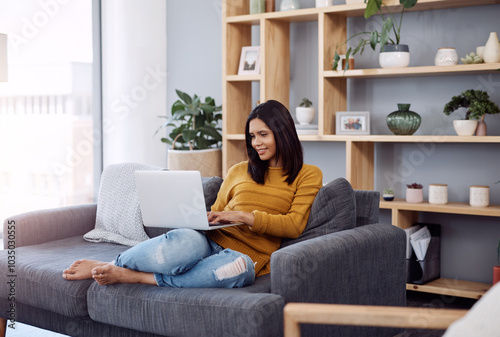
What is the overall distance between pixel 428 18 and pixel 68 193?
9.02 ft

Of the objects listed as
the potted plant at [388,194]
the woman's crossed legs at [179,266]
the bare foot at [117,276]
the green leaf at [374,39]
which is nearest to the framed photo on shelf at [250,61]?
the green leaf at [374,39]

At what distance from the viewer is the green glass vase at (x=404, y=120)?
3.36 meters

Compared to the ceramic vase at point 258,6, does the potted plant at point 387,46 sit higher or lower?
lower

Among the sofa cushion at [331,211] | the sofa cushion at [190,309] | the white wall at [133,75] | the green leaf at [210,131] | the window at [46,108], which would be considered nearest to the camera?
the sofa cushion at [190,309]

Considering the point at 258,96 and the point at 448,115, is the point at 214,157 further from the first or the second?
the point at 448,115

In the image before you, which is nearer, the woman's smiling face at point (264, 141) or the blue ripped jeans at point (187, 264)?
the blue ripped jeans at point (187, 264)

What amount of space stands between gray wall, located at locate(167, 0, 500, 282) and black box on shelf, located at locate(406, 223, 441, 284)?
0.26 feet

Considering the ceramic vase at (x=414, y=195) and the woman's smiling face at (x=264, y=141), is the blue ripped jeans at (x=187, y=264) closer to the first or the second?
the woman's smiling face at (x=264, y=141)

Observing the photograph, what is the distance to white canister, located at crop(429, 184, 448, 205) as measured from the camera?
10.8ft

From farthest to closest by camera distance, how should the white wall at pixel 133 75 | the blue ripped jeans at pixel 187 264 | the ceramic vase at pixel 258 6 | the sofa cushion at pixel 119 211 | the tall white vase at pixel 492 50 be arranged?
1. the white wall at pixel 133 75
2. the ceramic vase at pixel 258 6
3. the tall white vase at pixel 492 50
4. the sofa cushion at pixel 119 211
5. the blue ripped jeans at pixel 187 264

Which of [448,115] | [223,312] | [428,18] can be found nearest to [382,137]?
[448,115]

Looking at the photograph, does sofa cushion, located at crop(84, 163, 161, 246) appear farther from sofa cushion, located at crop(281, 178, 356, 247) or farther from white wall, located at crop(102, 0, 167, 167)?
white wall, located at crop(102, 0, 167, 167)

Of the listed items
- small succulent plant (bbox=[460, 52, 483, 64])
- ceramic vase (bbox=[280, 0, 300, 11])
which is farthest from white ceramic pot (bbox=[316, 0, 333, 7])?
small succulent plant (bbox=[460, 52, 483, 64])

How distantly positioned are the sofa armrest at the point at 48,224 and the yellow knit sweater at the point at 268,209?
0.86 m
